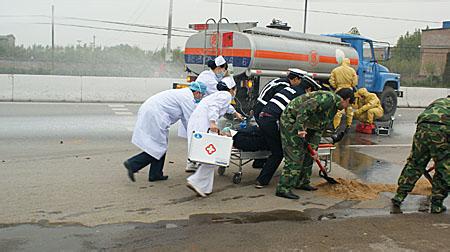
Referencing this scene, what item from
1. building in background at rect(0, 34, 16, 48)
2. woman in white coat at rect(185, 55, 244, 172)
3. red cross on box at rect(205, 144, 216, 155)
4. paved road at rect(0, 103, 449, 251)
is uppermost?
building in background at rect(0, 34, 16, 48)

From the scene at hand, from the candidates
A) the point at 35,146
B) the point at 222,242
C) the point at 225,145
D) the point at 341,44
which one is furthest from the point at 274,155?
the point at 341,44

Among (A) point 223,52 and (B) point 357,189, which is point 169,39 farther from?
(B) point 357,189

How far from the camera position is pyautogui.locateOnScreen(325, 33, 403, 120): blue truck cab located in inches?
618

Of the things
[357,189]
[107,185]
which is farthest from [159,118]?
[357,189]

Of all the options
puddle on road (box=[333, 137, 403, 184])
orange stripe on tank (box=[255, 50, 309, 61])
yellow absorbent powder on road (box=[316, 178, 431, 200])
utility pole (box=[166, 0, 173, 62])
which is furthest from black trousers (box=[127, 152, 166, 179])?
utility pole (box=[166, 0, 173, 62])

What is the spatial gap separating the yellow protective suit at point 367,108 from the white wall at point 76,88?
9.07m

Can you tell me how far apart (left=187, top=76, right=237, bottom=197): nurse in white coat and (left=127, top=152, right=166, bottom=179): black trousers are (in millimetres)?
794

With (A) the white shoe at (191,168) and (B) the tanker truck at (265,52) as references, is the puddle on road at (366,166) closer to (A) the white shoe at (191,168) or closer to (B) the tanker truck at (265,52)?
(A) the white shoe at (191,168)

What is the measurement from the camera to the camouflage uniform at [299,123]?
6.49 meters

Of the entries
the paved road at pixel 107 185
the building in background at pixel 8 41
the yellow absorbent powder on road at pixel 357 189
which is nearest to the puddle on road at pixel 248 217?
the paved road at pixel 107 185

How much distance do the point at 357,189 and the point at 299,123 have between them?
1.54m

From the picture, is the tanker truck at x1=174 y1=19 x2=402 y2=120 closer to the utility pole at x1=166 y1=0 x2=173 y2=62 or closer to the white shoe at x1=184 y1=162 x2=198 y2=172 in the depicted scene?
the white shoe at x1=184 y1=162 x2=198 y2=172

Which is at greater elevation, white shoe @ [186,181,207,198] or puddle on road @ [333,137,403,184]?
white shoe @ [186,181,207,198]

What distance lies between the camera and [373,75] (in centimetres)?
1605
